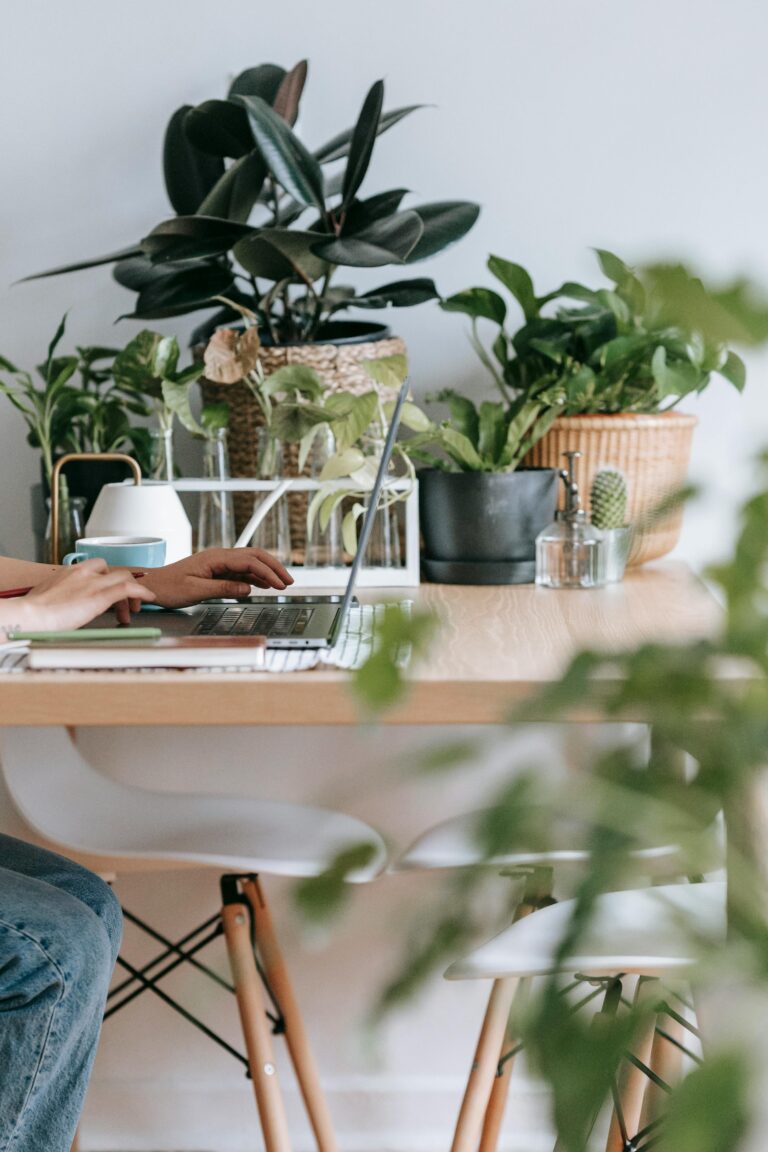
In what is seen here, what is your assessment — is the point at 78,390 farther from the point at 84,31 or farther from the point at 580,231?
the point at 580,231

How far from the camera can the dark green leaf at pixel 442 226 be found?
5.11 feet

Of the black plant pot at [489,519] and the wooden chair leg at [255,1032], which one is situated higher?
the black plant pot at [489,519]

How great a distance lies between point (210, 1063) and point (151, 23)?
1476 millimetres

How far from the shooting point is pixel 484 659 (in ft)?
3.62

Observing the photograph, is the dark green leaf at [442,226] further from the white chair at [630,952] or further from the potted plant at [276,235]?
the white chair at [630,952]

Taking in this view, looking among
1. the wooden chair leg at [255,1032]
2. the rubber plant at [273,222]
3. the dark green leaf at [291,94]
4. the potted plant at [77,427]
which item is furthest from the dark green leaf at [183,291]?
the wooden chair leg at [255,1032]

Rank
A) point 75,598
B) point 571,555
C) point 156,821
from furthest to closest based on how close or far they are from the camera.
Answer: point 571,555
point 156,821
point 75,598

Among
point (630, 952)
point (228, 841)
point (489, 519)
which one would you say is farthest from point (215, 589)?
point (630, 952)

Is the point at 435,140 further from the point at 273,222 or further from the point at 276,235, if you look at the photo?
the point at 276,235

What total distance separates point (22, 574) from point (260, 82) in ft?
2.53

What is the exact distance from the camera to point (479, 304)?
1615 millimetres

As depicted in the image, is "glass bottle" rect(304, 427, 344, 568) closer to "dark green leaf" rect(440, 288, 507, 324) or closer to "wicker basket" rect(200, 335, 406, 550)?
"wicker basket" rect(200, 335, 406, 550)

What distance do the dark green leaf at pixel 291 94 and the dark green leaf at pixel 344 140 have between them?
0.05m

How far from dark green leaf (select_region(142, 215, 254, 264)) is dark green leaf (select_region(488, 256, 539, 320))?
0.33 metres
